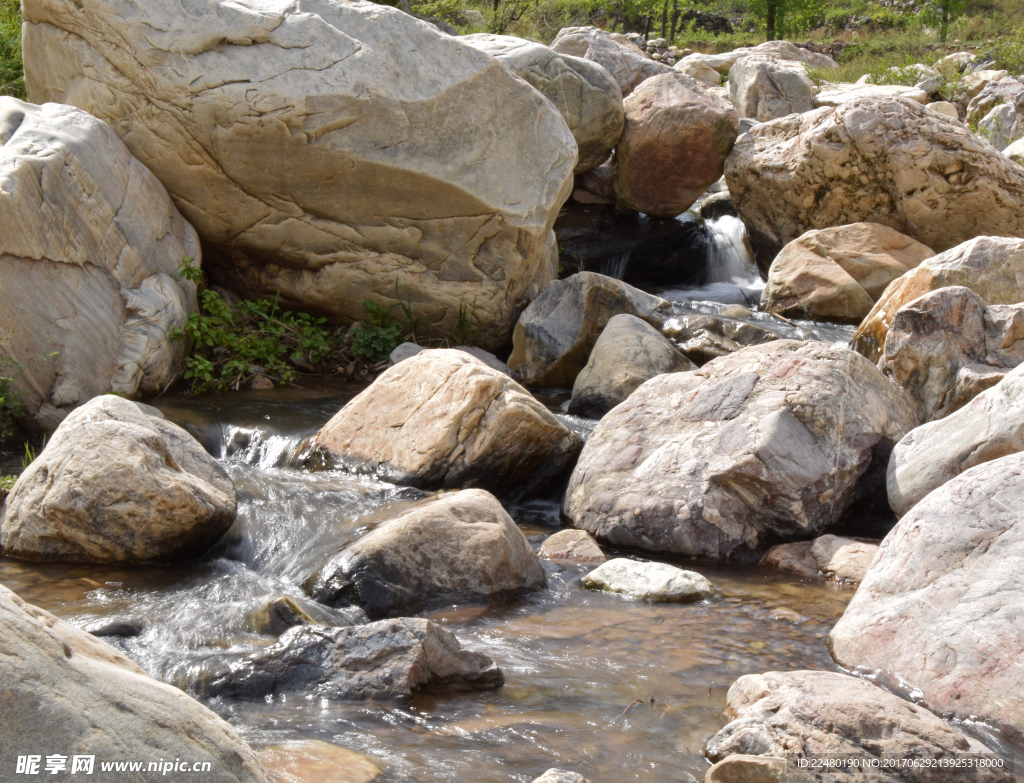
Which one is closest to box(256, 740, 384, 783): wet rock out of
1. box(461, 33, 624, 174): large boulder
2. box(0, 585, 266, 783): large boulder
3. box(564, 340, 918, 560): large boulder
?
box(0, 585, 266, 783): large boulder

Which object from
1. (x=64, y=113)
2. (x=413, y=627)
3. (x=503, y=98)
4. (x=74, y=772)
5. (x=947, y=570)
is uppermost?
(x=503, y=98)

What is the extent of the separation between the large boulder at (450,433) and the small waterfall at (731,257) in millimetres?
6770

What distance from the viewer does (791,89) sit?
15391 millimetres

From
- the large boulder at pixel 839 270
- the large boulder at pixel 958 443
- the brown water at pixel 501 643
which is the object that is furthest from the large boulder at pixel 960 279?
the brown water at pixel 501 643

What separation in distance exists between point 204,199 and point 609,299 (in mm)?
3846

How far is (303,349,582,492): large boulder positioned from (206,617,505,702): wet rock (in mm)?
2208

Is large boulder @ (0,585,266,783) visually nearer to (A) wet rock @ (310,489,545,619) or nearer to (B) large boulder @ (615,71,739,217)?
(A) wet rock @ (310,489,545,619)

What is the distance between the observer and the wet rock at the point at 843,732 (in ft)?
8.20

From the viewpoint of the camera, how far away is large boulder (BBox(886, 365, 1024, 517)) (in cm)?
417

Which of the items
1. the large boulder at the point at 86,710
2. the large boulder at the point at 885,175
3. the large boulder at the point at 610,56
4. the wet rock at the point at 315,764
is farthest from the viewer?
the large boulder at the point at 610,56

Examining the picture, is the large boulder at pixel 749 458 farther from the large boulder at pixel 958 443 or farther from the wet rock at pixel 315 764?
the wet rock at pixel 315 764

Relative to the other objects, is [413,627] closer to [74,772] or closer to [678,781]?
[678,781]

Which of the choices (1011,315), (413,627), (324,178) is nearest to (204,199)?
(324,178)

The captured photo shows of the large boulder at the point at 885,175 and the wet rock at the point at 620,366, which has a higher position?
the large boulder at the point at 885,175
